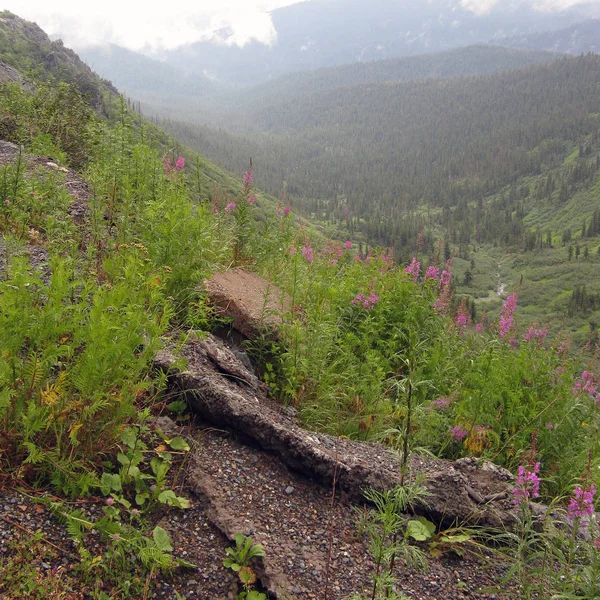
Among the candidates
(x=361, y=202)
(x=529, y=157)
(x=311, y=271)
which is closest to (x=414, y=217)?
(x=361, y=202)

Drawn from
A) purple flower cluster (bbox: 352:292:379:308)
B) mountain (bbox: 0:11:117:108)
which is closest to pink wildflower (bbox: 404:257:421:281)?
purple flower cluster (bbox: 352:292:379:308)

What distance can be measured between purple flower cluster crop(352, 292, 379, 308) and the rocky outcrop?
106 inches

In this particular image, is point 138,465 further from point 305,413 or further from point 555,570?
point 555,570

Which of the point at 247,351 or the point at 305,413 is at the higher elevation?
the point at 247,351

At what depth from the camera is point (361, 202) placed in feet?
514

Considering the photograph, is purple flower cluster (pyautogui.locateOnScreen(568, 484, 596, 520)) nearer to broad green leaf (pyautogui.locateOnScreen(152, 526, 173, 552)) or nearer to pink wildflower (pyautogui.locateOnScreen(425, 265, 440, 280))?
broad green leaf (pyautogui.locateOnScreen(152, 526, 173, 552))

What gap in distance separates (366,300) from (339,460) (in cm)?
332

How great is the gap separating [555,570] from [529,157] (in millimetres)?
184277

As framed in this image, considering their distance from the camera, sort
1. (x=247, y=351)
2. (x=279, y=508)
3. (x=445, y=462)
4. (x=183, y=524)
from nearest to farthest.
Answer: (x=183, y=524) < (x=279, y=508) < (x=445, y=462) < (x=247, y=351)

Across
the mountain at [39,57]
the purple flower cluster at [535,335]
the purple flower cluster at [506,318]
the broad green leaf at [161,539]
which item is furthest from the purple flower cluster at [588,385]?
the mountain at [39,57]

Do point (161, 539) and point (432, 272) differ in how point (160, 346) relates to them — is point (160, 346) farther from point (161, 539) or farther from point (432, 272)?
point (432, 272)

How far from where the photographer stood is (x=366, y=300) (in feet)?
21.1

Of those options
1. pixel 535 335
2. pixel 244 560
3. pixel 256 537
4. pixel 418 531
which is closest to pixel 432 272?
pixel 535 335

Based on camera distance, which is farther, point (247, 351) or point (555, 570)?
point (247, 351)
